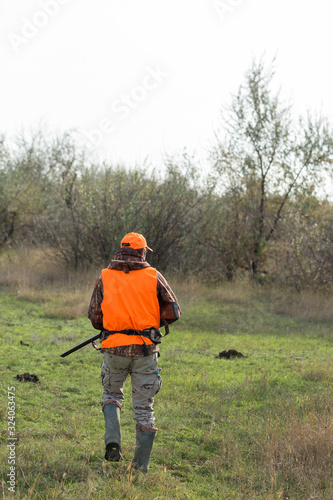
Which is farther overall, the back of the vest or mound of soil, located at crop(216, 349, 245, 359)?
mound of soil, located at crop(216, 349, 245, 359)

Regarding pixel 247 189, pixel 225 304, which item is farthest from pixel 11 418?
pixel 247 189

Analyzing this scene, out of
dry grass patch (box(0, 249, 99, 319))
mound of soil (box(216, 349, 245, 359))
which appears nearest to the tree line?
dry grass patch (box(0, 249, 99, 319))

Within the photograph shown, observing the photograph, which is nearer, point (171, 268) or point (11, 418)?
point (11, 418)

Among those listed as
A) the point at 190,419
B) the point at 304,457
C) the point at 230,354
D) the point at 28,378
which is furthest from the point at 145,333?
the point at 230,354

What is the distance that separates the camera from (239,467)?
4137 millimetres

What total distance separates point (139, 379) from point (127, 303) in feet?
2.03

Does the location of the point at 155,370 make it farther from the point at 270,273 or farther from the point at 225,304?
the point at 270,273

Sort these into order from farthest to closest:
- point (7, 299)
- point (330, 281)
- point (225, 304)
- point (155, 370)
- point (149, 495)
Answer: point (330, 281), point (225, 304), point (7, 299), point (155, 370), point (149, 495)

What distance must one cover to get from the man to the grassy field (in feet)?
1.01

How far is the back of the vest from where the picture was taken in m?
3.89

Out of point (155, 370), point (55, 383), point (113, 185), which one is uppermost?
point (113, 185)

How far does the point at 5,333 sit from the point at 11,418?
390cm

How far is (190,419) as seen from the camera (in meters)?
5.35

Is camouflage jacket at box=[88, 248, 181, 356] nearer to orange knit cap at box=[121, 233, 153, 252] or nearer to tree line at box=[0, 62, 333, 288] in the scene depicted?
orange knit cap at box=[121, 233, 153, 252]
